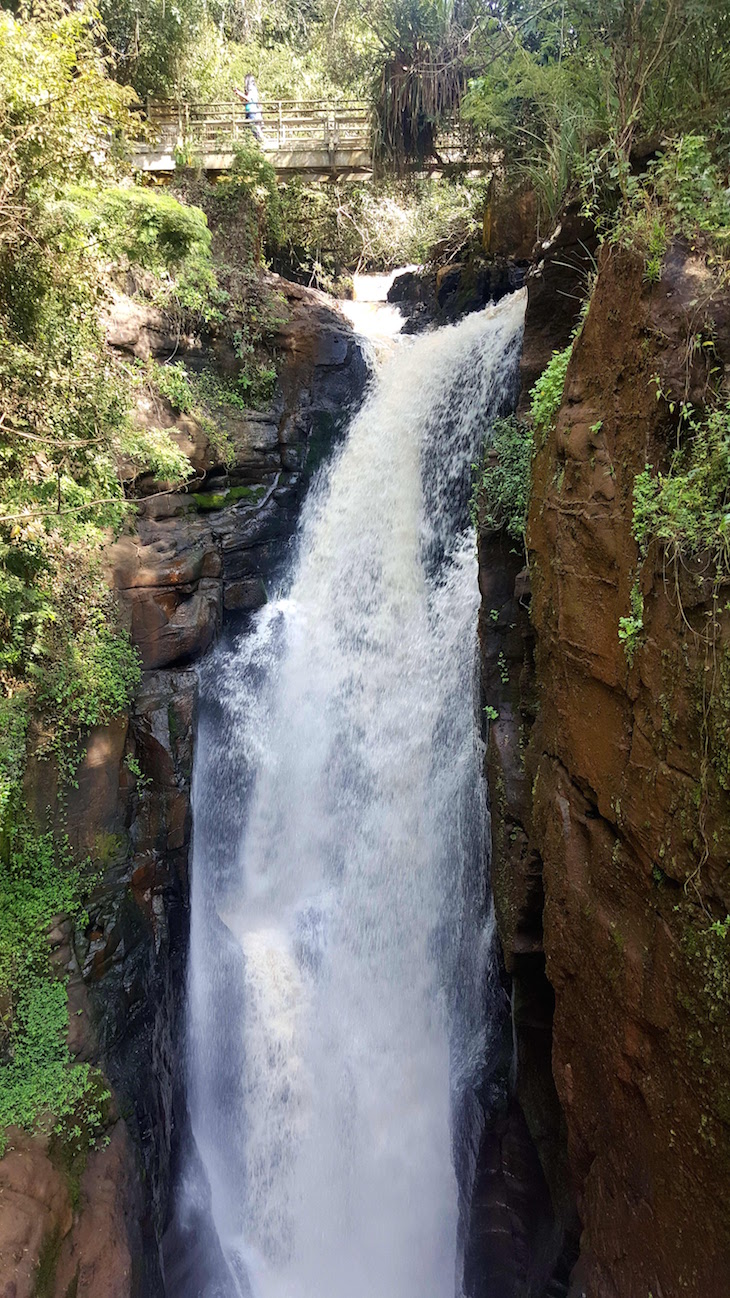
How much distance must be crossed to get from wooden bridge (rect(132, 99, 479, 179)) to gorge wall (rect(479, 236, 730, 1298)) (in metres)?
9.90

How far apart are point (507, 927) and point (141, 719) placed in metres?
4.73

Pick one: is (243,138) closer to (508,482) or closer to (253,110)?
(253,110)

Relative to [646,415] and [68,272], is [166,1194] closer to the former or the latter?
[646,415]

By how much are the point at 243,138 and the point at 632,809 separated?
13378 mm

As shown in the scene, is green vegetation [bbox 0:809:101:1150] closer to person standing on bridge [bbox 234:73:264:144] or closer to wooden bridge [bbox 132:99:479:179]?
wooden bridge [bbox 132:99:479:179]

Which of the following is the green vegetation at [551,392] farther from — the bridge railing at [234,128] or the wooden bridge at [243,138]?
the bridge railing at [234,128]

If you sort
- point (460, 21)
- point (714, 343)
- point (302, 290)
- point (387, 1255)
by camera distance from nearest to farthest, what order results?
point (714, 343) < point (387, 1255) < point (460, 21) < point (302, 290)

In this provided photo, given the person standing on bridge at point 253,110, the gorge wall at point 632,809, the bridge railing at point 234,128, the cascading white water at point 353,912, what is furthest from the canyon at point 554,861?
the person standing on bridge at point 253,110

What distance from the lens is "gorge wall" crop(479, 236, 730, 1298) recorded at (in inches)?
130

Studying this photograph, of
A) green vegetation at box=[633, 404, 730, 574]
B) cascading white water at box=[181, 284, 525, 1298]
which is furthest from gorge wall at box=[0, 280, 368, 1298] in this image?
green vegetation at box=[633, 404, 730, 574]

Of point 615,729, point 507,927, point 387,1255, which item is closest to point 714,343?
point 615,729

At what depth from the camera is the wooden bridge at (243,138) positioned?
12.0 m

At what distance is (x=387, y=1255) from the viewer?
687 centimetres

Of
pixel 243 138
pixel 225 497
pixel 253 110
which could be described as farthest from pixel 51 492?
pixel 253 110
